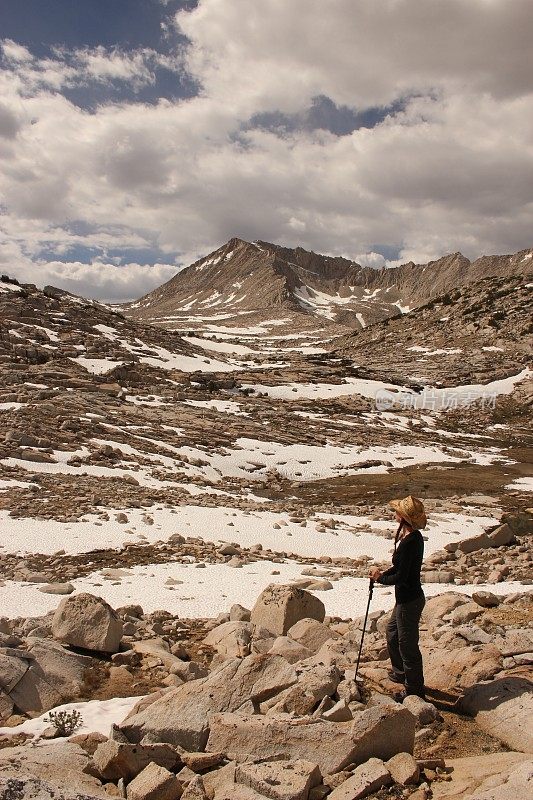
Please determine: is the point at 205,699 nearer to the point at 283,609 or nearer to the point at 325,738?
the point at 325,738

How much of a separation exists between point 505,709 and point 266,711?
8.59 feet

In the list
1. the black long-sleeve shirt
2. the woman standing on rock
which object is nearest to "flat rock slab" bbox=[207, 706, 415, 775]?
the woman standing on rock

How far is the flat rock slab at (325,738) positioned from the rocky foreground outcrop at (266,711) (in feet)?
0.03

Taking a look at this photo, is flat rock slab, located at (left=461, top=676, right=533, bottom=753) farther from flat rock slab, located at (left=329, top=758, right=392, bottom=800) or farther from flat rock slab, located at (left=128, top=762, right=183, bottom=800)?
flat rock slab, located at (left=128, top=762, right=183, bottom=800)

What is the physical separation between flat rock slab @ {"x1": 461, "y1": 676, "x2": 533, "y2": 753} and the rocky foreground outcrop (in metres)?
0.01

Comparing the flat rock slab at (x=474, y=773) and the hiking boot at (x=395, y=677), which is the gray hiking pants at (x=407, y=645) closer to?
the hiking boot at (x=395, y=677)

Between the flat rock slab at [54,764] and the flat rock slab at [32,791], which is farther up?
the flat rock slab at [32,791]

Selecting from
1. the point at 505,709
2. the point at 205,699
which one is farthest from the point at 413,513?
the point at 205,699

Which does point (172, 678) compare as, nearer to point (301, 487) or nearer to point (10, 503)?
point (10, 503)

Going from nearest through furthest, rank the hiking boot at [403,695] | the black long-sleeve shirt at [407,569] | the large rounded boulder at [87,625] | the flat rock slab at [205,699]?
the flat rock slab at [205,699] → the hiking boot at [403,695] → the black long-sleeve shirt at [407,569] → the large rounded boulder at [87,625]

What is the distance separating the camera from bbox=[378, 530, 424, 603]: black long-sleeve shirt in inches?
255

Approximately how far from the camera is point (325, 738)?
15.8ft

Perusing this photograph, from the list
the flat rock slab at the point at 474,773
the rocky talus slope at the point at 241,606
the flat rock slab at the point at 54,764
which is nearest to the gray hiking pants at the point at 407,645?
the rocky talus slope at the point at 241,606

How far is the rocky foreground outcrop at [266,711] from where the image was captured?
4324 millimetres
